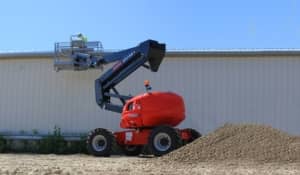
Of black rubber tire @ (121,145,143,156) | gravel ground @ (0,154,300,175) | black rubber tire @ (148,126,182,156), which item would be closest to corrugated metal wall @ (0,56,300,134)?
black rubber tire @ (121,145,143,156)

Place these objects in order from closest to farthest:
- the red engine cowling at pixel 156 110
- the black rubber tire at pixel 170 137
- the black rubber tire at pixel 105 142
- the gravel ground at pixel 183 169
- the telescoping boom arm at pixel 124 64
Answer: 1. the gravel ground at pixel 183 169
2. the black rubber tire at pixel 170 137
3. the red engine cowling at pixel 156 110
4. the black rubber tire at pixel 105 142
5. the telescoping boom arm at pixel 124 64

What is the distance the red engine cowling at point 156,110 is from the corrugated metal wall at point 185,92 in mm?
4509

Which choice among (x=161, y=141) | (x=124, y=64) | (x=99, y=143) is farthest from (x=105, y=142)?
(x=124, y=64)

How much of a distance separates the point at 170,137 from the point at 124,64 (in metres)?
4.09

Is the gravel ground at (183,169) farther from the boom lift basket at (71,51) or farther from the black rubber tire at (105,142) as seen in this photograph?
the boom lift basket at (71,51)

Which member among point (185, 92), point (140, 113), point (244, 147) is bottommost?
point (244, 147)

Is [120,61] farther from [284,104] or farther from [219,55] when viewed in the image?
[284,104]

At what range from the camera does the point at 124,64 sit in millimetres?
18797

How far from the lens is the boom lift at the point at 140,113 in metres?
16.0

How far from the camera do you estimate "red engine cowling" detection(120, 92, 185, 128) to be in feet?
54.3

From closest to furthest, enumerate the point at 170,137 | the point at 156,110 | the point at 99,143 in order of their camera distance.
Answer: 1. the point at 170,137
2. the point at 156,110
3. the point at 99,143

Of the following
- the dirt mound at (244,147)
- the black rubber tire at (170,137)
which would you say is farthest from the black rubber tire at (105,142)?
the dirt mound at (244,147)

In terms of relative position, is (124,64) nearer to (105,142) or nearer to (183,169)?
(105,142)

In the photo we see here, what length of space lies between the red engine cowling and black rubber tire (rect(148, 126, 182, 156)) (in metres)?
0.51
